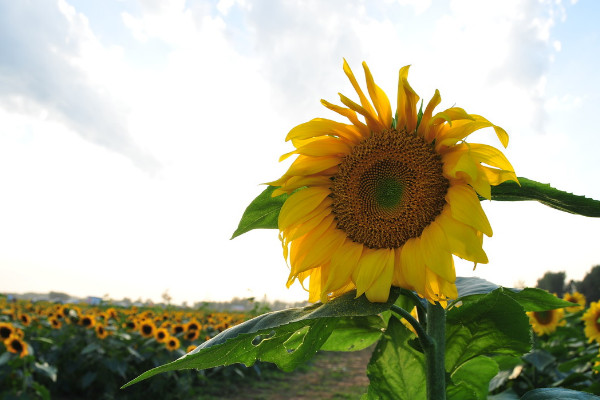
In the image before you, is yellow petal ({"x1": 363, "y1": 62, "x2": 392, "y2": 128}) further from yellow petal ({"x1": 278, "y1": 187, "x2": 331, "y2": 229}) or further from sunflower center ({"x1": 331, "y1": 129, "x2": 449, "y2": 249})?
yellow petal ({"x1": 278, "y1": 187, "x2": 331, "y2": 229})

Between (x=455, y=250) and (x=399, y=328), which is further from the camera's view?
(x=399, y=328)

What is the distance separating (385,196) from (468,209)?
0.83 ft

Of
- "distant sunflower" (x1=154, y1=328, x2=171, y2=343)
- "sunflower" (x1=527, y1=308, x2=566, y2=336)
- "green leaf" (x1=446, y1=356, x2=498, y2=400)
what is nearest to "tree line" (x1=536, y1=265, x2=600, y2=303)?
"sunflower" (x1=527, y1=308, x2=566, y2=336)

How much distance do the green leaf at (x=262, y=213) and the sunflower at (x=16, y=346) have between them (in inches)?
238

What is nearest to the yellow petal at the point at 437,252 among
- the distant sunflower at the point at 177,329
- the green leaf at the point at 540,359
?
the green leaf at the point at 540,359

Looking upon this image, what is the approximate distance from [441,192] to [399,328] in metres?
0.36

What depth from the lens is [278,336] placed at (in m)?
0.98

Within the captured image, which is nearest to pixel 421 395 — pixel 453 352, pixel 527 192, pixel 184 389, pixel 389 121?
pixel 453 352

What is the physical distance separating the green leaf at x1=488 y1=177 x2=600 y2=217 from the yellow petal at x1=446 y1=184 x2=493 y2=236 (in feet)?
0.19

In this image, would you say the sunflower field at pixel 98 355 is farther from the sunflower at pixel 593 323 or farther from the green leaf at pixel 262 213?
the green leaf at pixel 262 213

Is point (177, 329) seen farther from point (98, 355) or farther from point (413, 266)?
point (413, 266)

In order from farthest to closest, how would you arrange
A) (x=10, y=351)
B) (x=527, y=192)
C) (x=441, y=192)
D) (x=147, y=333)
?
(x=147, y=333) < (x=10, y=351) < (x=441, y=192) < (x=527, y=192)

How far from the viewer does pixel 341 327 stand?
1181mm

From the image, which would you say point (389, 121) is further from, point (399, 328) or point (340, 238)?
point (399, 328)
